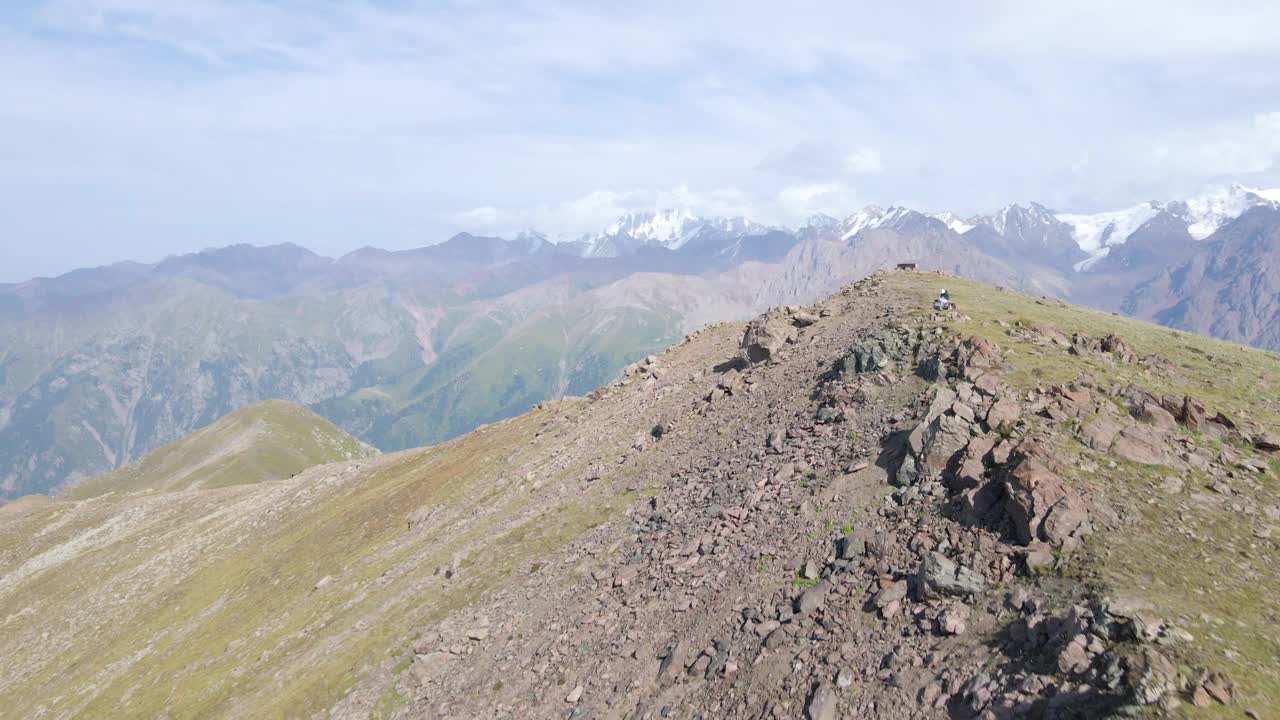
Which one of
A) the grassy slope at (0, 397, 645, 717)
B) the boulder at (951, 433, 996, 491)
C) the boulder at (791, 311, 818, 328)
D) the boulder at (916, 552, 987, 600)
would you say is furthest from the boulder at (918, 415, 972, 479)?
the boulder at (791, 311, 818, 328)

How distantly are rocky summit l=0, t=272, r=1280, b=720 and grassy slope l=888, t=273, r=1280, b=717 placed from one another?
10cm

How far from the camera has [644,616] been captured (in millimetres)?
28922

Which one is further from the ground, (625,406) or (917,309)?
(917,309)

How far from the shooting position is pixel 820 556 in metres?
26.8

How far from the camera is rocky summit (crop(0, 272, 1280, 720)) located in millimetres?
19484

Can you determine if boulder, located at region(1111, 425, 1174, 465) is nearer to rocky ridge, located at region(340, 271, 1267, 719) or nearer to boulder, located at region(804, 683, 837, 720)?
rocky ridge, located at region(340, 271, 1267, 719)

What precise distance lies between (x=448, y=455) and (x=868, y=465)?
2059 inches

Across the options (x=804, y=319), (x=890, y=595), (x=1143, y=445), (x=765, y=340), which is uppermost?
(x=804, y=319)

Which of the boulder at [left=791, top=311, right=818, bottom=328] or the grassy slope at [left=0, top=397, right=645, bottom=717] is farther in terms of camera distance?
the boulder at [left=791, top=311, right=818, bottom=328]

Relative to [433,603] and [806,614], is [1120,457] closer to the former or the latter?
[806,614]

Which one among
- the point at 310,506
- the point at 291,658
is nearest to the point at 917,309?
the point at 291,658

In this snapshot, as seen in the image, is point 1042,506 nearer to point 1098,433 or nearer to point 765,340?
point 1098,433

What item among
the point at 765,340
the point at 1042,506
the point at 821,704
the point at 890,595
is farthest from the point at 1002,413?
the point at 765,340

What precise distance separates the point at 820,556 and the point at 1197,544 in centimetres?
1202
